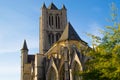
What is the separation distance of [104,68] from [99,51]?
106 centimetres

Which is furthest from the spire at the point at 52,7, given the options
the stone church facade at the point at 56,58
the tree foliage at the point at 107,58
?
the tree foliage at the point at 107,58

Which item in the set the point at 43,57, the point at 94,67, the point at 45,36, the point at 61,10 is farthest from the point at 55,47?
the point at 94,67

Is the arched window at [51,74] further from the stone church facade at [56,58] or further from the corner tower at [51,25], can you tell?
the corner tower at [51,25]

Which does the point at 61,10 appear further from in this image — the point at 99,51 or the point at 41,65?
the point at 99,51

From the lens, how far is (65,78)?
4019 centimetres

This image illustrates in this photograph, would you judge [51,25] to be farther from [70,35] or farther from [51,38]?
[70,35]

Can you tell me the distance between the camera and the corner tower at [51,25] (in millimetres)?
59062

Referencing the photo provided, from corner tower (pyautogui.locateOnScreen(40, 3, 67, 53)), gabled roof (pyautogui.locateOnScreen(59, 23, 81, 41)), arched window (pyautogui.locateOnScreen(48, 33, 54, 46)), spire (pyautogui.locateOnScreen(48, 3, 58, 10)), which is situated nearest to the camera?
gabled roof (pyautogui.locateOnScreen(59, 23, 81, 41))

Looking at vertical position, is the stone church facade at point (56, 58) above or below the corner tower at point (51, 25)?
below

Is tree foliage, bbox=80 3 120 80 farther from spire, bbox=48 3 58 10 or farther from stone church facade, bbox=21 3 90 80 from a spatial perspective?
spire, bbox=48 3 58 10

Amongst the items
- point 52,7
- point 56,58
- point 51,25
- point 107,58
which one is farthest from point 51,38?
point 107,58

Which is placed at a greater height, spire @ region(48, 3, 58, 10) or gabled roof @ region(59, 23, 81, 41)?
spire @ region(48, 3, 58, 10)

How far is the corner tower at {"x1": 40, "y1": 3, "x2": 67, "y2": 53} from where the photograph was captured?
194 ft

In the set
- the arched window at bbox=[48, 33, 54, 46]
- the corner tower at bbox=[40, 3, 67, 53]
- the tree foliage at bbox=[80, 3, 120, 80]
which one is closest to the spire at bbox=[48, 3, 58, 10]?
the corner tower at bbox=[40, 3, 67, 53]
